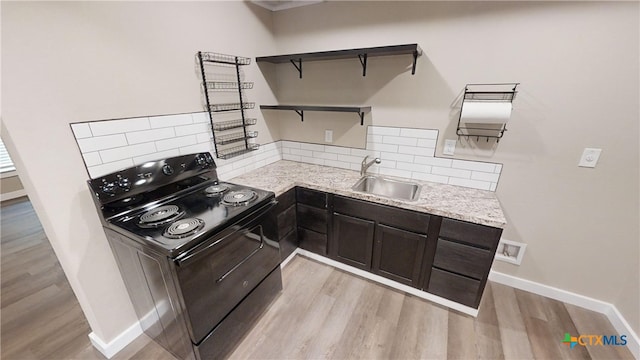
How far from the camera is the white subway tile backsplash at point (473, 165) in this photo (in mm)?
1897

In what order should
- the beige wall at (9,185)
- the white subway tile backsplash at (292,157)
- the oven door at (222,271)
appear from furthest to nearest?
the beige wall at (9,185) → the white subway tile backsplash at (292,157) → the oven door at (222,271)

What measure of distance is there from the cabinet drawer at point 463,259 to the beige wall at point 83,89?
207 cm

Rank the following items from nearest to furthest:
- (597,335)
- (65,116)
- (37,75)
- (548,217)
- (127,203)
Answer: (37,75) → (65,116) → (127,203) → (597,335) → (548,217)

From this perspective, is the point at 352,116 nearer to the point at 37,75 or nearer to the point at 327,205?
the point at 327,205

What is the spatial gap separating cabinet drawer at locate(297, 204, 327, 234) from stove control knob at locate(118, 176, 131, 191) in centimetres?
124

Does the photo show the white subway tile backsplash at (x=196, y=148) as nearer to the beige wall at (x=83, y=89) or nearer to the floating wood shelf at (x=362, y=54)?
the beige wall at (x=83, y=89)

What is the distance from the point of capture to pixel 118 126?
1424mm

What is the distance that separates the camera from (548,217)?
71.9 inches

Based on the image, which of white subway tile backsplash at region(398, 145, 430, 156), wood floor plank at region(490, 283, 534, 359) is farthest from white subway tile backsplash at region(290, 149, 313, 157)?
wood floor plank at region(490, 283, 534, 359)

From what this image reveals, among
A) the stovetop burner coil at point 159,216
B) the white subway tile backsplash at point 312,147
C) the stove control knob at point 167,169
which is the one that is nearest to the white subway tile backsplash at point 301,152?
the white subway tile backsplash at point 312,147

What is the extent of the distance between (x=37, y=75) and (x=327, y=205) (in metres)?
1.79

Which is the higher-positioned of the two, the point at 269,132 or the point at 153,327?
the point at 269,132

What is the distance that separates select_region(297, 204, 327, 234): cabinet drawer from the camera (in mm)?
2153

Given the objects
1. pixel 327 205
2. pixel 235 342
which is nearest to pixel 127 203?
pixel 235 342
